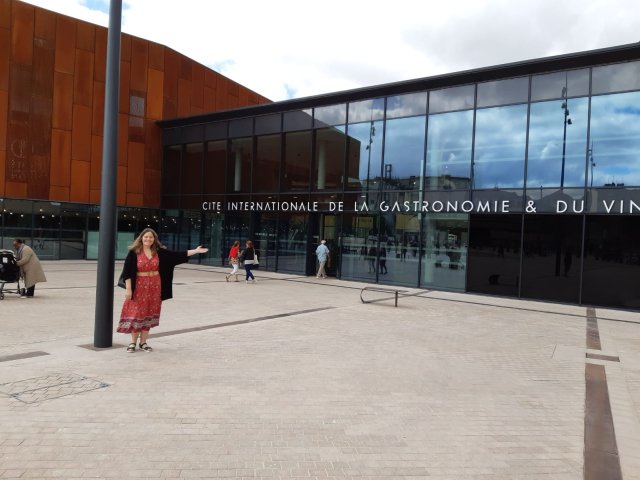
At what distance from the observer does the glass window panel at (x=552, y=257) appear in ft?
51.0

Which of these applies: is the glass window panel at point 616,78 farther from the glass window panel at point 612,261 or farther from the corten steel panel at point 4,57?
the corten steel panel at point 4,57

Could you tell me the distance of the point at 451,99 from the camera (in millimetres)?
18047

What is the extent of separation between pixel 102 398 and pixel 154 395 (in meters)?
0.51

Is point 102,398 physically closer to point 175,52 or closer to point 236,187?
point 236,187

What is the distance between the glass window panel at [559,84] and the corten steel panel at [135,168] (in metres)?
19.6

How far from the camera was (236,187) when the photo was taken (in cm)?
2480

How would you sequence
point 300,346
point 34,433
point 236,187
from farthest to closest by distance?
1. point 236,187
2. point 300,346
3. point 34,433

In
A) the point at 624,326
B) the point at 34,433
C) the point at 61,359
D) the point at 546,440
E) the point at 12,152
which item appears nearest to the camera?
the point at 34,433

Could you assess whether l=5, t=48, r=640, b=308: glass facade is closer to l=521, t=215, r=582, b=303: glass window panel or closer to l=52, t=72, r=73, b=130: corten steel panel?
l=521, t=215, r=582, b=303: glass window panel

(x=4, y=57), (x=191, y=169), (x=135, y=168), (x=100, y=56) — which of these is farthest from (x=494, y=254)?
(x=4, y=57)

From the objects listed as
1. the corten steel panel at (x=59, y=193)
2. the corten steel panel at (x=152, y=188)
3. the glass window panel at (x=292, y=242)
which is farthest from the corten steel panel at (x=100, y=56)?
the glass window panel at (x=292, y=242)

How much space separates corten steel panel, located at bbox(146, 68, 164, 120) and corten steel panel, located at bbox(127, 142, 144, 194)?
73.1 inches

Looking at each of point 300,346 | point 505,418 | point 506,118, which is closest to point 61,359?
point 300,346

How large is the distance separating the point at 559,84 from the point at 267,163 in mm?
12754
